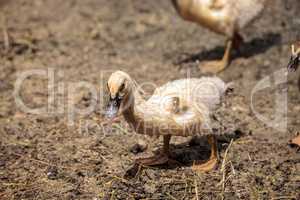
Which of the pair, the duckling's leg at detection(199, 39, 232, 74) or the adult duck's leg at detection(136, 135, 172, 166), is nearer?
the adult duck's leg at detection(136, 135, 172, 166)

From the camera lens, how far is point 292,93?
528cm

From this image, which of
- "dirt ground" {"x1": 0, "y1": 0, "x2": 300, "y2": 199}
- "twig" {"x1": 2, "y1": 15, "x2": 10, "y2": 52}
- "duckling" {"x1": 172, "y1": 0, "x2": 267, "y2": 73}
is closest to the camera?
"dirt ground" {"x1": 0, "y1": 0, "x2": 300, "y2": 199}

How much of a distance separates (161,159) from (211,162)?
0.36 metres

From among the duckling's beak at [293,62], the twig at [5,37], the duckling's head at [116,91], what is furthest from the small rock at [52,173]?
the twig at [5,37]

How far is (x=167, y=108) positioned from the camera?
3635mm

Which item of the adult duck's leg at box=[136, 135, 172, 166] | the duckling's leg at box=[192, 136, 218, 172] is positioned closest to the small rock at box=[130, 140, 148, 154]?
the adult duck's leg at box=[136, 135, 172, 166]

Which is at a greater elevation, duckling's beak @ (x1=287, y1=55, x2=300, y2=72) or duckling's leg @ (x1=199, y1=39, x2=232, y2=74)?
duckling's leg @ (x1=199, y1=39, x2=232, y2=74)

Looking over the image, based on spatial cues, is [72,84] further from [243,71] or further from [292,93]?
[292,93]

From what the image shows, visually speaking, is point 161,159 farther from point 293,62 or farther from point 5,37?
point 5,37

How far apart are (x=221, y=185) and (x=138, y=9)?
4080mm

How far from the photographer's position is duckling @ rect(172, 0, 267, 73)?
5633 mm

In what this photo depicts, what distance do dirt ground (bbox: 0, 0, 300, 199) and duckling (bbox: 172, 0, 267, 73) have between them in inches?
15.0

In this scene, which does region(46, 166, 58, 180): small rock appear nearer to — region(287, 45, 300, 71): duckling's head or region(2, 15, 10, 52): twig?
region(287, 45, 300, 71): duckling's head

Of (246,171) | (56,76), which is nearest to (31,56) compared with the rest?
(56,76)
